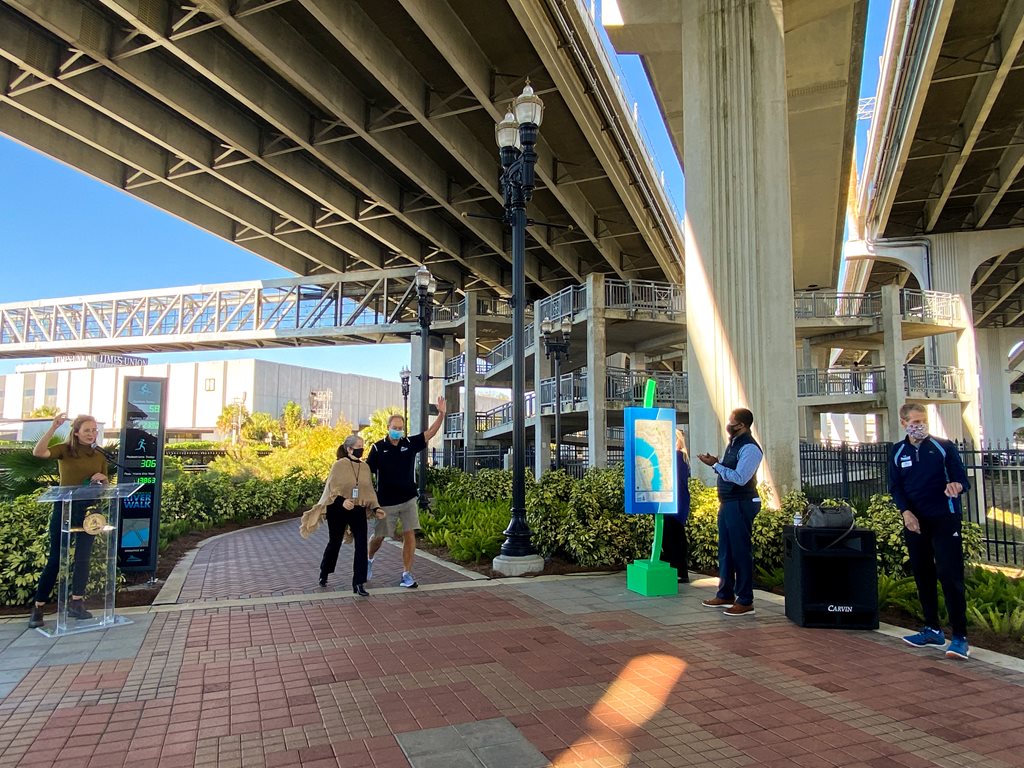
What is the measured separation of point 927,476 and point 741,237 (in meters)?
8.89

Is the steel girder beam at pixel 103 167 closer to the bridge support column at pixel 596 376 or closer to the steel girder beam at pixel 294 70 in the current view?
the steel girder beam at pixel 294 70

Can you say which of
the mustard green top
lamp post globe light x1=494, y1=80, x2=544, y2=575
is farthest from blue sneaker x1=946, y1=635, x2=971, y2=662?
the mustard green top

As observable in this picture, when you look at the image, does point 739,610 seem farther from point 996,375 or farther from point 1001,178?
point 996,375

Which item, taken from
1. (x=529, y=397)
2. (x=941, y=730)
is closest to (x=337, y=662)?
(x=941, y=730)

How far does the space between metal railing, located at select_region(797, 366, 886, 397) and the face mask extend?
25.2 m

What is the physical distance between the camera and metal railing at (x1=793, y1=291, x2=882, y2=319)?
30.0 metres

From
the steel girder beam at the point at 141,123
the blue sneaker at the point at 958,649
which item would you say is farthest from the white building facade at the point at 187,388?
the blue sneaker at the point at 958,649

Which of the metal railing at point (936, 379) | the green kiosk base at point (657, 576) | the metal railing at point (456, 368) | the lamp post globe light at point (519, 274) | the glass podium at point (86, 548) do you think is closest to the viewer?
the glass podium at point (86, 548)

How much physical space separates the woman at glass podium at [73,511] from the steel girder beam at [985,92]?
2268cm

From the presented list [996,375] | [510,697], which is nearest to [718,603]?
[510,697]

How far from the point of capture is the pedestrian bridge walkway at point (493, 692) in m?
3.71

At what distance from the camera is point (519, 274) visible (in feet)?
31.4

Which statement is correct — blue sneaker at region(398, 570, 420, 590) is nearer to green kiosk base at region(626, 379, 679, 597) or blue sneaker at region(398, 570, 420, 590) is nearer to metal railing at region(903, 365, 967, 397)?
green kiosk base at region(626, 379, 679, 597)

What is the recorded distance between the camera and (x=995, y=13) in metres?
19.0
